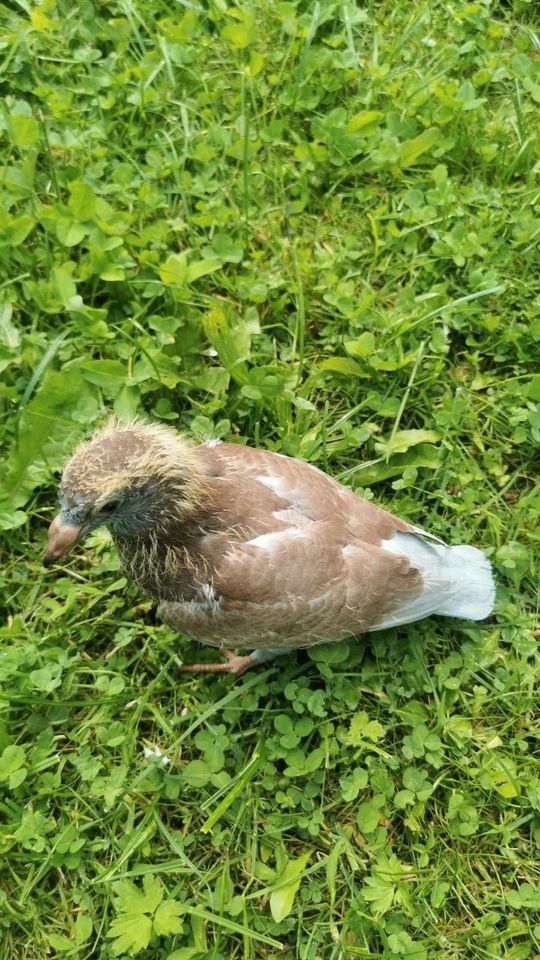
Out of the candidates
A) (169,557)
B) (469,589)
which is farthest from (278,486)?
(469,589)

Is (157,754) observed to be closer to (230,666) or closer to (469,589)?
(230,666)

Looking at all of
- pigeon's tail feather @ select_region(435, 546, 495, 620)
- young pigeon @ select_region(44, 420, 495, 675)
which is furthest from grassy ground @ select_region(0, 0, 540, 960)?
young pigeon @ select_region(44, 420, 495, 675)

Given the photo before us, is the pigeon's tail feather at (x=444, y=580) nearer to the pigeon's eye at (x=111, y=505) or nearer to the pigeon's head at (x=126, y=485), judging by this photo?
the pigeon's head at (x=126, y=485)

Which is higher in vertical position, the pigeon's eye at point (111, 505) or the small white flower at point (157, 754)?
the pigeon's eye at point (111, 505)

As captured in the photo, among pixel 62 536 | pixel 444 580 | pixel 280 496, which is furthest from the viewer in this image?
pixel 444 580

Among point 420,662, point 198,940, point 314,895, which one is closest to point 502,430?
point 420,662

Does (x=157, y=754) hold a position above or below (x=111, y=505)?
below

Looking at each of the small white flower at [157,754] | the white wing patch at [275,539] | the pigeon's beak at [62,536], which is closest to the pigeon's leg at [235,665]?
the small white flower at [157,754]
